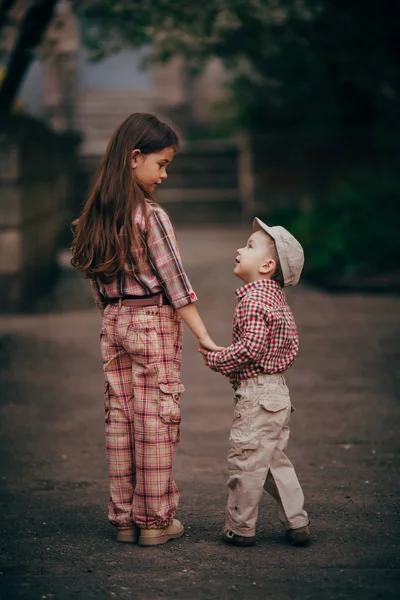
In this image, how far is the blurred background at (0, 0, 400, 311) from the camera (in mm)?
Result: 9680

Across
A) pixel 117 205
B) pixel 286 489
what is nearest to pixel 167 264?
pixel 117 205

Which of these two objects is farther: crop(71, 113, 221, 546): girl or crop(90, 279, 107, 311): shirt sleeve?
crop(90, 279, 107, 311): shirt sleeve

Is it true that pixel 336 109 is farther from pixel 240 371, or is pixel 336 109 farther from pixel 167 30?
pixel 240 371

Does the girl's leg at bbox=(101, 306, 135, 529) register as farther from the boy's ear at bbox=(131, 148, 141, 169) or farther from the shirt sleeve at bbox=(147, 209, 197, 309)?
the boy's ear at bbox=(131, 148, 141, 169)

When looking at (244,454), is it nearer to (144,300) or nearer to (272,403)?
(272,403)

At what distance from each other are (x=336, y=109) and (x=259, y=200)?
1919 mm

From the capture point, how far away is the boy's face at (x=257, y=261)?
159 inches

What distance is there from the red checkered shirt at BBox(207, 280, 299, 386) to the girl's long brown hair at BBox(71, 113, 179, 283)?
1.56 feet

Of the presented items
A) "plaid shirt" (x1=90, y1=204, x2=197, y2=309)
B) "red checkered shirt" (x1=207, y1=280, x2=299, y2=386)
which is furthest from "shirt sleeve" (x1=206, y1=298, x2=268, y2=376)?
"plaid shirt" (x1=90, y1=204, x2=197, y2=309)

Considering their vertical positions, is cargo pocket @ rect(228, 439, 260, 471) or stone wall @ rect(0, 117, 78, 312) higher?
stone wall @ rect(0, 117, 78, 312)

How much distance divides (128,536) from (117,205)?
131cm

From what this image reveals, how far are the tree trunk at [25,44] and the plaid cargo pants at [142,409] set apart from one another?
6.18m

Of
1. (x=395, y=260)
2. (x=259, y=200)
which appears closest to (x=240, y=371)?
(x=395, y=260)

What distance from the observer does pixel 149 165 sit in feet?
13.4
